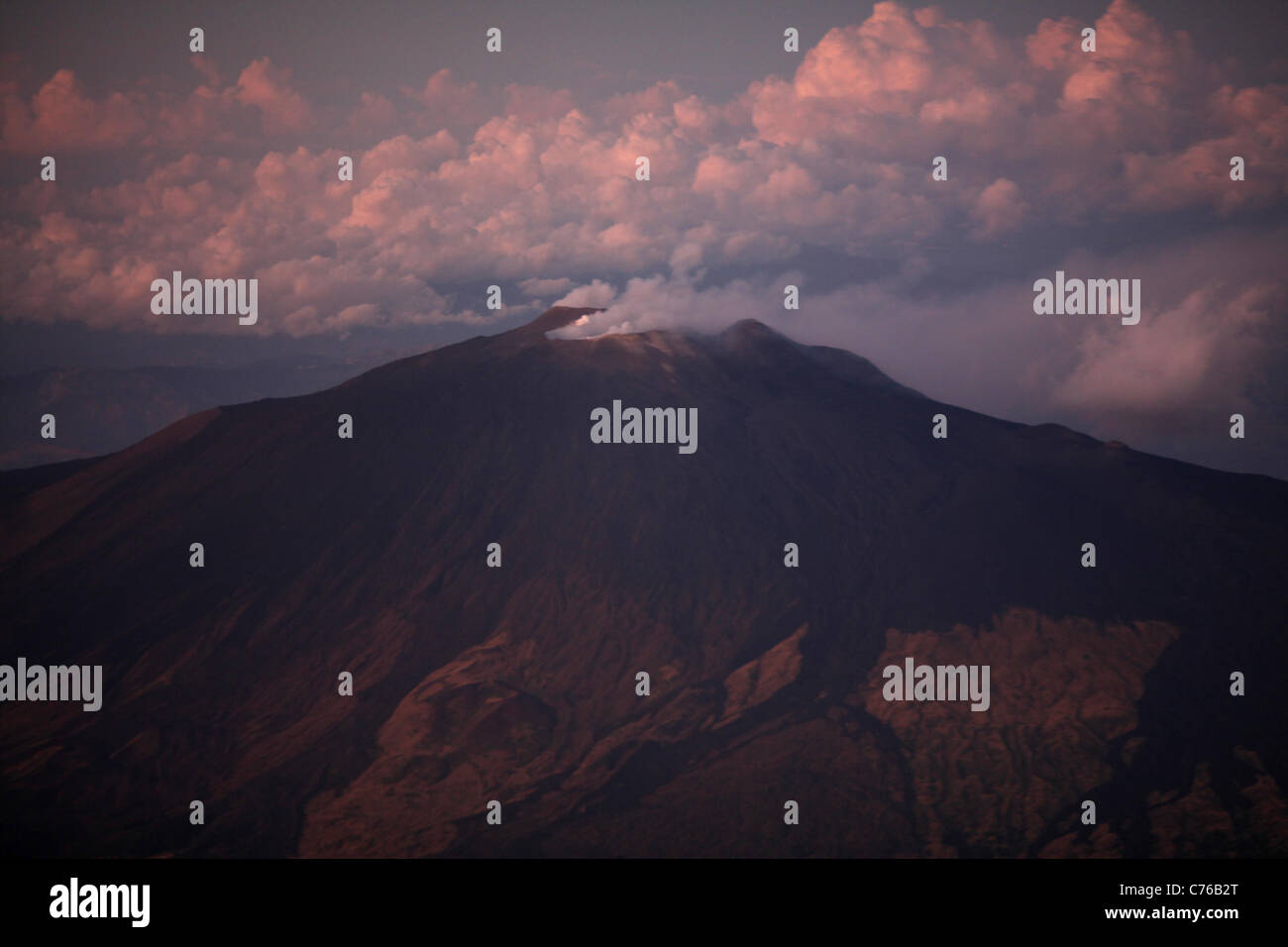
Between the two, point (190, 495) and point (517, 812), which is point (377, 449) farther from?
point (517, 812)

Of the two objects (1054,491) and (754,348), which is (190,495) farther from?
(1054,491)

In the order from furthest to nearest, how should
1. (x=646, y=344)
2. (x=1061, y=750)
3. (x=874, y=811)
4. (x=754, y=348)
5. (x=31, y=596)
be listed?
(x=754, y=348), (x=646, y=344), (x=31, y=596), (x=1061, y=750), (x=874, y=811)

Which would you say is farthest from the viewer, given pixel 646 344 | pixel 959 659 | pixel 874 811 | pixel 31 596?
pixel 646 344

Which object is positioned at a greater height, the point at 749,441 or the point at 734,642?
the point at 749,441

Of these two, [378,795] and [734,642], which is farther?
[734,642]

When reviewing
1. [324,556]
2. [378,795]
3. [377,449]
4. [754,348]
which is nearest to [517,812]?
[378,795]

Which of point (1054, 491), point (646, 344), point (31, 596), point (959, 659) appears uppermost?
point (646, 344)
